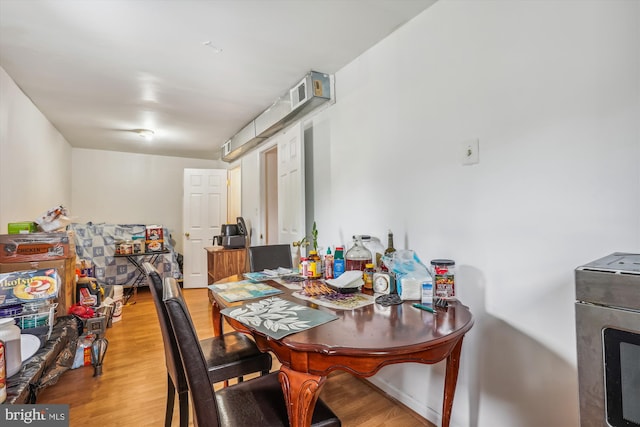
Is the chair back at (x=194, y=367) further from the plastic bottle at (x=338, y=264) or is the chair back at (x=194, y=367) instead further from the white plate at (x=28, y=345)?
the white plate at (x=28, y=345)

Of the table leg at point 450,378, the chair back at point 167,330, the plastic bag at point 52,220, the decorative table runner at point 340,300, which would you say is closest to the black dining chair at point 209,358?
the chair back at point 167,330

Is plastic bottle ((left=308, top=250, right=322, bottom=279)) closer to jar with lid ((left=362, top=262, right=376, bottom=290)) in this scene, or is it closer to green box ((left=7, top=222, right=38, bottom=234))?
jar with lid ((left=362, top=262, right=376, bottom=290))

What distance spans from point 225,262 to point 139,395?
7.45 ft

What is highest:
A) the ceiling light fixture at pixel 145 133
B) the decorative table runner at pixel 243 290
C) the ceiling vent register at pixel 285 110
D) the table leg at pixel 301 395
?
the ceiling light fixture at pixel 145 133

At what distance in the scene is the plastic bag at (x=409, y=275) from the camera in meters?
1.52

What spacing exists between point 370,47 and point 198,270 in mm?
4440

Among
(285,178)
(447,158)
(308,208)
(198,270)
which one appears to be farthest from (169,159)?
(447,158)

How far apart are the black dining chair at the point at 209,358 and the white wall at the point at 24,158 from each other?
221 centimetres

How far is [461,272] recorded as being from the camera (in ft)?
5.50

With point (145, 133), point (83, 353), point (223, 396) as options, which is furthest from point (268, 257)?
point (145, 133)

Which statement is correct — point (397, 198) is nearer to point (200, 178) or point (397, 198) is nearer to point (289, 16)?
point (289, 16)

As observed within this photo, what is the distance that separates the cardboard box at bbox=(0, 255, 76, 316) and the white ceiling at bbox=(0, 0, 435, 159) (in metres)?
1.56

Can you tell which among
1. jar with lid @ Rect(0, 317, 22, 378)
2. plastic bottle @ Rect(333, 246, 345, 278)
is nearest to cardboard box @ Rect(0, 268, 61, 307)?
jar with lid @ Rect(0, 317, 22, 378)

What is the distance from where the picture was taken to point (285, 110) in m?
3.15
